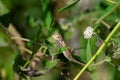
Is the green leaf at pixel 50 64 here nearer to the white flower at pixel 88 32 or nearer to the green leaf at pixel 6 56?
the white flower at pixel 88 32

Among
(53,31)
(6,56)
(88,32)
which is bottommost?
(6,56)

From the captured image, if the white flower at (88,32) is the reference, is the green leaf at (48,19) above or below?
below

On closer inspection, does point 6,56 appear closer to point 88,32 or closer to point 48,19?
point 48,19

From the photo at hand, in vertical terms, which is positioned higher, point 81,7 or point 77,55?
point 77,55

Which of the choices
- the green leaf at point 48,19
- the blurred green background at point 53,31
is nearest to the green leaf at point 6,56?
the blurred green background at point 53,31

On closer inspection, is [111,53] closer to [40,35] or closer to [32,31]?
[40,35]

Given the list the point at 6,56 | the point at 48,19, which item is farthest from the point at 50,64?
the point at 6,56

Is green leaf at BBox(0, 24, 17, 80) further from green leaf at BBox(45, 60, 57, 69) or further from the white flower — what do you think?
the white flower

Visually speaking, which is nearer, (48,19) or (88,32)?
(88,32)

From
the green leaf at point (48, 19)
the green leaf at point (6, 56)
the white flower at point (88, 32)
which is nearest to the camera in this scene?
the white flower at point (88, 32)

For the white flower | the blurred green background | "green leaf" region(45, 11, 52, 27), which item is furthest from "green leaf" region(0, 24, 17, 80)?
the white flower

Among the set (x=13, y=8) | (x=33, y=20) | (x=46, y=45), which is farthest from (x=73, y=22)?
(x=46, y=45)
